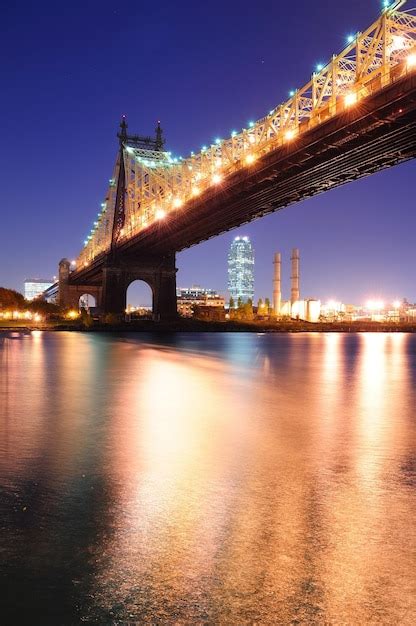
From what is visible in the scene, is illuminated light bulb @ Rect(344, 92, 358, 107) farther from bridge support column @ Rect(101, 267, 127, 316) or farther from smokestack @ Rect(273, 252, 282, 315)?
smokestack @ Rect(273, 252, 282, 315)

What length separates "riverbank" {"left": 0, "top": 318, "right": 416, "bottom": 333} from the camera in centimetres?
7656

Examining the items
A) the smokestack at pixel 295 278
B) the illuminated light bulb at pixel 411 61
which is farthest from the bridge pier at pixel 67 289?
the illuminated light bulb at pixel 411 61

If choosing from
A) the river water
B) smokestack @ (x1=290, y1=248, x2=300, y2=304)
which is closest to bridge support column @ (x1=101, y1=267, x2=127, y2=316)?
smokestack @ (x1=290, y1=248, x2=300, y2=304)

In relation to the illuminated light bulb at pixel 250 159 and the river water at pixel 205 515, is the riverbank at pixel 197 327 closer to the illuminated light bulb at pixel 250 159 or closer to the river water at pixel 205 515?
the illuminated light bulb at pixel 250 159

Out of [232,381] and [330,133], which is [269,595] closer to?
[232,381]

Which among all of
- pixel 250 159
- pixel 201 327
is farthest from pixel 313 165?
pixel 201 327

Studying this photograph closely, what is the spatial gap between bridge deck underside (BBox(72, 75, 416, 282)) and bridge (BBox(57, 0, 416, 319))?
78 millimetres

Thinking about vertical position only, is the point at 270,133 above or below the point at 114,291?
above

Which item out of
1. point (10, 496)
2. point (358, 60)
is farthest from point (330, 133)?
point (10, 496)

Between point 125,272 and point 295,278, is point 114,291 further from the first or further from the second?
point 295,278

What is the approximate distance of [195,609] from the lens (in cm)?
400

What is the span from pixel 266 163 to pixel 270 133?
10.3 metres

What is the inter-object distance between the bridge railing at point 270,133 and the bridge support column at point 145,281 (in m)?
4.91

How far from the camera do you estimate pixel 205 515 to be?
585 centimetres
